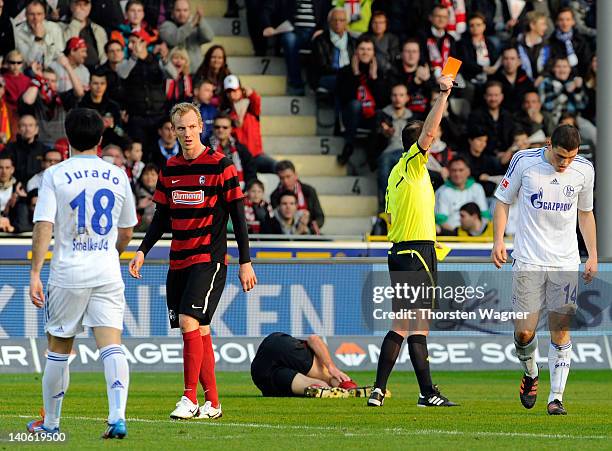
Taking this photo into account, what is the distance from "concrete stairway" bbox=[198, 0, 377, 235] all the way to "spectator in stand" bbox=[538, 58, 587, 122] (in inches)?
107

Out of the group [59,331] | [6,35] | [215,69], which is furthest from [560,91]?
[59,331]

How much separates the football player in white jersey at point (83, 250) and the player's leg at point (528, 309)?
3.64m

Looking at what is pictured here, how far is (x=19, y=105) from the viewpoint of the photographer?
18750 millimetres

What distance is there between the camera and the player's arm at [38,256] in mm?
8211

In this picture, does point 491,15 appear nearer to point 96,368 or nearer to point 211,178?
point 96,368

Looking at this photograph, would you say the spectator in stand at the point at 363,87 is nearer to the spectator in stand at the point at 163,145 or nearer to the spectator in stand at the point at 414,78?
the spectator in stand at the point at 414,78

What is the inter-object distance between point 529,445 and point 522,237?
8.18 ft

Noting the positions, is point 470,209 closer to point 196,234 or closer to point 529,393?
point 529,393

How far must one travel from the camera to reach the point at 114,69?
63.3 ft

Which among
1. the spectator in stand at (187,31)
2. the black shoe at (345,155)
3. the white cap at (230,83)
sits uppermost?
the spectator in stand at (187,31)

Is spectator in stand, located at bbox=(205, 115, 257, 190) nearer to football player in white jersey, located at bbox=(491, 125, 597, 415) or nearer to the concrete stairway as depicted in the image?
the concrete stairway

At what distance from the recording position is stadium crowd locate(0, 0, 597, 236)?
18.4 m

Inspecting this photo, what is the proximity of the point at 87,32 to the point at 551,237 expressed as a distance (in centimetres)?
1044

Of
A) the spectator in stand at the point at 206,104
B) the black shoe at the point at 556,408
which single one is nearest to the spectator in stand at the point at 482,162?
the spectator in stand at the point at 206,104
